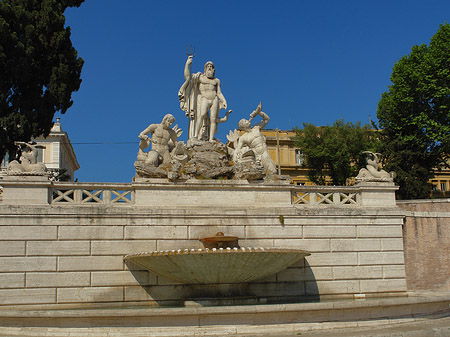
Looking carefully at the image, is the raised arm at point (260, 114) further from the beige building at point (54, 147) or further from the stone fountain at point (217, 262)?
the beige building at point (54, 147)

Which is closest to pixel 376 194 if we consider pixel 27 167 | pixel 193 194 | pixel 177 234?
pixel 193 194

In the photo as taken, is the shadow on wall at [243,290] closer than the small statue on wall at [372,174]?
Yes

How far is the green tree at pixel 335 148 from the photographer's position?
137ft

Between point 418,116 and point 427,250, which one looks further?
point 418,116

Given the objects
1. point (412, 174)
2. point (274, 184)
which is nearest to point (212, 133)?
point (274, 184)

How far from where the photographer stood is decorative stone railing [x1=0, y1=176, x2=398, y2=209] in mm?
16062

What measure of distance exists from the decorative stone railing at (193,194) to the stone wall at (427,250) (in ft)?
3.90

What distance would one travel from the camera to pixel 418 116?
111 feet

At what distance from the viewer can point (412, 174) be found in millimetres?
32969

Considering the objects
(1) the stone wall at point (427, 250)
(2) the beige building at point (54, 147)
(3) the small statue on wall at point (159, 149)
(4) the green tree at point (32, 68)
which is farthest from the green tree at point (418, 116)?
(2) the beige building at point (54, 147)

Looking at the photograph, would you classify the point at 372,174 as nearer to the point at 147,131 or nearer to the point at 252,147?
the point at 252,147

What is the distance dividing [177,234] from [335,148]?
1102 inches

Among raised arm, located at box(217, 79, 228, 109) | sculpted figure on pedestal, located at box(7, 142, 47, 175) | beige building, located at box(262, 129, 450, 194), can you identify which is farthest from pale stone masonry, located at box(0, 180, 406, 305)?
beige building, located at box(262, 129, 450, 194)

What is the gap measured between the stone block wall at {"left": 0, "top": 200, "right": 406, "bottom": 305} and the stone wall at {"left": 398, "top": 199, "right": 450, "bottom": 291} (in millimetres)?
474
